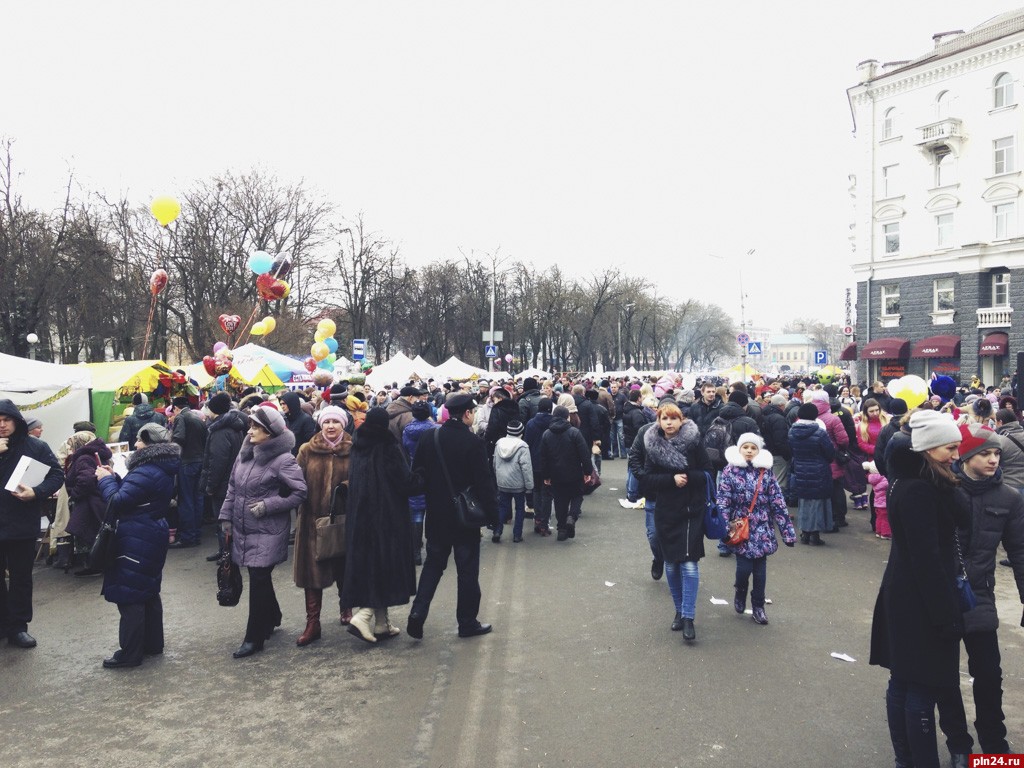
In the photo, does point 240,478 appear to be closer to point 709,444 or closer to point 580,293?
point 709,444

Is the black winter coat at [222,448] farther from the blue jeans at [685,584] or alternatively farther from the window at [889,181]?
the window at [889,181]

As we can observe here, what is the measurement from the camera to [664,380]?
14.2 m

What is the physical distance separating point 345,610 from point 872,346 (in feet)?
120

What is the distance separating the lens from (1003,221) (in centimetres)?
3331

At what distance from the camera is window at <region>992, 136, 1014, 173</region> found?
33.1 meters

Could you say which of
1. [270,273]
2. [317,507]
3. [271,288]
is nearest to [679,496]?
[317,507]

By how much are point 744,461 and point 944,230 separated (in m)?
35.1

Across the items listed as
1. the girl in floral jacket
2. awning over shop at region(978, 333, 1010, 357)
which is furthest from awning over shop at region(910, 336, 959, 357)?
the girl in floral jacket

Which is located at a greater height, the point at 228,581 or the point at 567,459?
the point at 567,459

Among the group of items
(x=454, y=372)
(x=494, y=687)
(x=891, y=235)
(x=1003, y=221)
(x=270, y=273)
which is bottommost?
(x=494, y=687)

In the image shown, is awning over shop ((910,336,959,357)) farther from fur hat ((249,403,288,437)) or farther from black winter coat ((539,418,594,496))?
fur hat ((249,403,288,437))

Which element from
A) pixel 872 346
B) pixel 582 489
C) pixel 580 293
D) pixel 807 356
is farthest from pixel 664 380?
pixel 807 356

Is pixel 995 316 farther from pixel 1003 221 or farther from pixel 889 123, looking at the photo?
pixel 889 123

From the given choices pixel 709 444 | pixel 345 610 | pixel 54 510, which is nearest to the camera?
pixel 345 610
